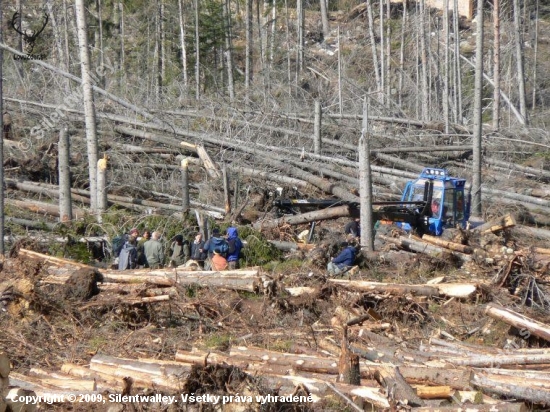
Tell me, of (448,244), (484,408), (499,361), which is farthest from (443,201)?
(484,408)

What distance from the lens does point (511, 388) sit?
8.66 metres

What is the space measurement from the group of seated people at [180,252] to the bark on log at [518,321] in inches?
215

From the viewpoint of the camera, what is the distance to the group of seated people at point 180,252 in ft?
51.8

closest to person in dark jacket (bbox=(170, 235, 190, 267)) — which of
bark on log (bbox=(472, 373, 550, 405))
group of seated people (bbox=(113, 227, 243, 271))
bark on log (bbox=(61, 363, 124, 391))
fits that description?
group of seated people (bbox=(113, 227, 243, 271))

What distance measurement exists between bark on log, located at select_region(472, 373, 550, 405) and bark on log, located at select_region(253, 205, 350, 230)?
9.30 metres

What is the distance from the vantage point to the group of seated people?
1579 cm

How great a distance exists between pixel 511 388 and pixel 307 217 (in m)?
10.1

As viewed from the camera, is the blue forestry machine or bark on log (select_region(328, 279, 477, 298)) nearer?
bark on log (select_region(328, 279, 477, 298))

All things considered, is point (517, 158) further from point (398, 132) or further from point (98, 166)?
point (98, 166)

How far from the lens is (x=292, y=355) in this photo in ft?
32.4

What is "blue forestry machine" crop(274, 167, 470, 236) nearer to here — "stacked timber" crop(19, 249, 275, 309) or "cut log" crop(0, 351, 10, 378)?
"stacked timber" crop(19, 249, 275, 309)

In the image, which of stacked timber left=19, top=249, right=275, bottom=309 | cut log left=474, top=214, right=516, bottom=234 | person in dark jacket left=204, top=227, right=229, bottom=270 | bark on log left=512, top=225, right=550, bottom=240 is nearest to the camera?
stacked timber left=19, top=249, right=275, bottom=309

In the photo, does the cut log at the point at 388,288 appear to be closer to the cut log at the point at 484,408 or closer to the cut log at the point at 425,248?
the cut log at the point at 425,248

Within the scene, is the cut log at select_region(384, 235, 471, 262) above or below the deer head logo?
below
